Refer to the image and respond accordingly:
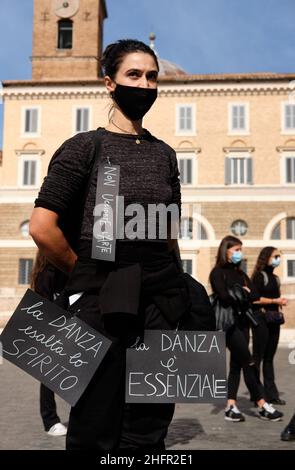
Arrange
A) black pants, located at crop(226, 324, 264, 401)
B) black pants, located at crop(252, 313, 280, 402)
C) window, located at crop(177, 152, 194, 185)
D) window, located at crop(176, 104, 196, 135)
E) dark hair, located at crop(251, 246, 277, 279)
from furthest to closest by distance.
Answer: window, located at crop(176, 104, 196, 135) → window, located at crop(177, 152, 194, 185) → dark hair, located at crop(251, 246, 277, 279) → black pants, located at crop(252, 313, 280, 402) → black pants, located at crop(226, 324, 264, 401)

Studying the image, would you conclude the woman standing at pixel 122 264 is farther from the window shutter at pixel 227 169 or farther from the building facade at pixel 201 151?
the window shutter at pixel 227 169

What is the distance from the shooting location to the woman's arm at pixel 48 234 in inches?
95.0

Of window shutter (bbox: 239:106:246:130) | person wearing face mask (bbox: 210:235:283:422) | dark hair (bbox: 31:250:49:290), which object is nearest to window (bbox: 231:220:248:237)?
window shutter (bbox: 239:106:246:130)

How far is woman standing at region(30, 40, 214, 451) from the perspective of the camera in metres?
2.34

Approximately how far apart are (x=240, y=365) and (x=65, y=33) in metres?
39.8

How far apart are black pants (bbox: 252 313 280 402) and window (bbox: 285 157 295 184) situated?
97.8 feet

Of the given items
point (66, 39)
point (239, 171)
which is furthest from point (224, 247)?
point (66, 39)

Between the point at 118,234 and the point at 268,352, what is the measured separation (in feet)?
20.8

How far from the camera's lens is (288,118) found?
37906 mm

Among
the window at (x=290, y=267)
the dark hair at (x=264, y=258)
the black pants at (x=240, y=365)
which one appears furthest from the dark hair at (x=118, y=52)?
the window at (x=290, y=267)

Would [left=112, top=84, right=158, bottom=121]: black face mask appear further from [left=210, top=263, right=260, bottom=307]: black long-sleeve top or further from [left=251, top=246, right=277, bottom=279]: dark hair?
[left=251, top=246, right=277, bottom=279]: dark hair

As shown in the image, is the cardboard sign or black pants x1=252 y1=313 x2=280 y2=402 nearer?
the cardboard sign

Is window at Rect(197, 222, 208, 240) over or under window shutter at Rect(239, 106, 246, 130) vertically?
under

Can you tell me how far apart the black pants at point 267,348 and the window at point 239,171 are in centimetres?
2935
